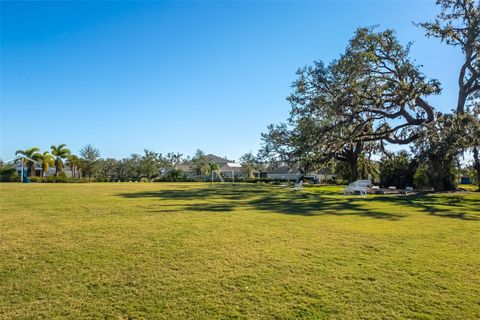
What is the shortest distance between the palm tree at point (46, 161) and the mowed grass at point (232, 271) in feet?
150

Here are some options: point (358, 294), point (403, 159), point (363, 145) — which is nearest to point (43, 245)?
point (358, 294)

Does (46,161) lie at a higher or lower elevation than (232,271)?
higher

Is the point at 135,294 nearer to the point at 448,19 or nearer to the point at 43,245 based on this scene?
the point at 43,245

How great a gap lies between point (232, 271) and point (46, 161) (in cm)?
5147

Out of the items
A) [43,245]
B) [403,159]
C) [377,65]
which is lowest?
[43,245]

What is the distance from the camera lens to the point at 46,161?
47969mm

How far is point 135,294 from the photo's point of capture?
392 cm

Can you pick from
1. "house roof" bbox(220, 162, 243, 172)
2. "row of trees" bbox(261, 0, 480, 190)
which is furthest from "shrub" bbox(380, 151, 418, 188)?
"house roof" bbox(220, 162, 243, 172)

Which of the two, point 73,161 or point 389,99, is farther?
point 73,161

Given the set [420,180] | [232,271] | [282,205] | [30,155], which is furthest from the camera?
[30,155]

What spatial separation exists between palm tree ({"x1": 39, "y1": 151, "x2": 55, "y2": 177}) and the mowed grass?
45574 millimetres

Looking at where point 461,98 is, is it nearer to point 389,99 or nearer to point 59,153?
point 389,99

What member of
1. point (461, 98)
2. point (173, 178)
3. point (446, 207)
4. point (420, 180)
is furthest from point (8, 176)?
point (461, 98)

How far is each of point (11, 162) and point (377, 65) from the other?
176 ft
